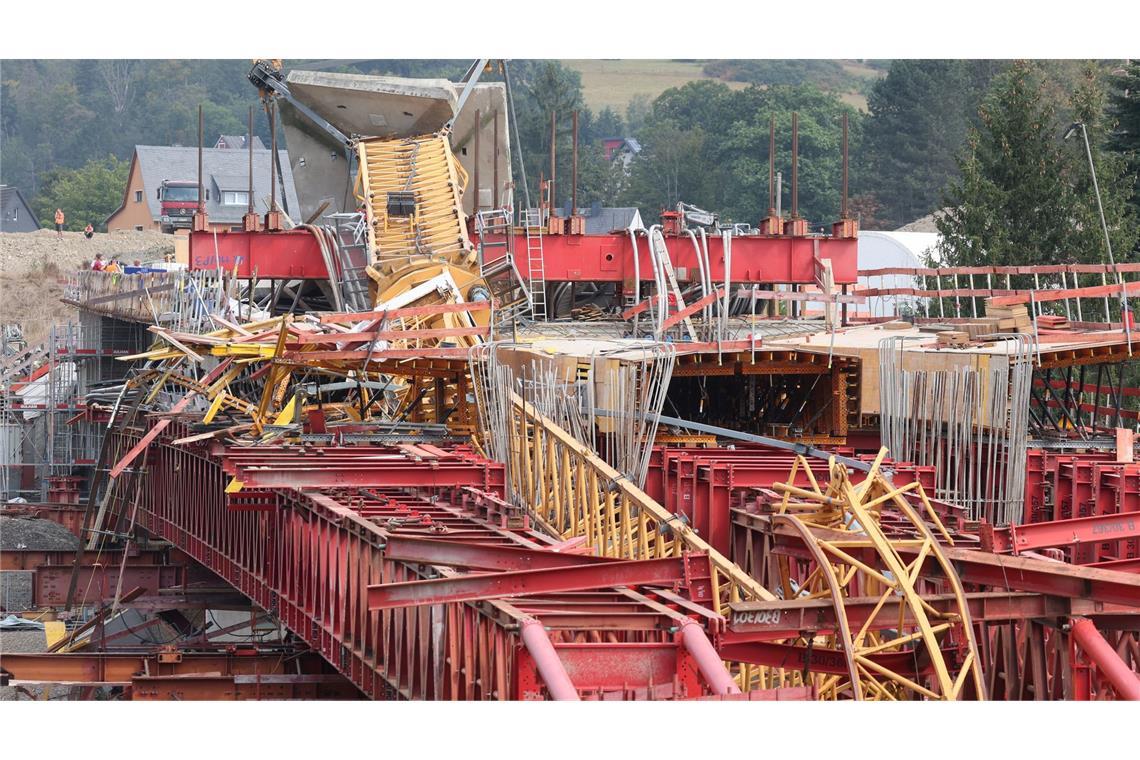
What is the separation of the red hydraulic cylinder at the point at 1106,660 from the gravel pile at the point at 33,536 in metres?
31.0

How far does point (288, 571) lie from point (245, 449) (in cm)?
333

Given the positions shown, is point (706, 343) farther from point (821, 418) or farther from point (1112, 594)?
point (1112, 594)

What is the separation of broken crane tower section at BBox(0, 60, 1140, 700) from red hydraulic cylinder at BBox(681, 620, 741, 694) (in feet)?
0.14

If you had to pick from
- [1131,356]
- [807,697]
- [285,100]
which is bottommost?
[807,697]

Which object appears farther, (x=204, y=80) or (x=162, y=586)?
(x=204, y=80)

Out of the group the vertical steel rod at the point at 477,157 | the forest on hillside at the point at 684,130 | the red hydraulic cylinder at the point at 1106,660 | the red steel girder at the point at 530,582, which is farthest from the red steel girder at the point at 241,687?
the forest on hillside at the point at 684,130

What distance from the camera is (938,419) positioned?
29.5m

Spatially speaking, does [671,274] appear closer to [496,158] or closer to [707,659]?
[496,158]

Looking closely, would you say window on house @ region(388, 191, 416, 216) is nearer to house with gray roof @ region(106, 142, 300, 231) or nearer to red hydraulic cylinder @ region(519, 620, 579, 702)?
red hydraulic cylinder @ region(519, 620, 579, 702)

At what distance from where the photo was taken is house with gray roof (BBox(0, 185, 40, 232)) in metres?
142

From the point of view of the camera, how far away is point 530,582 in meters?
17.8

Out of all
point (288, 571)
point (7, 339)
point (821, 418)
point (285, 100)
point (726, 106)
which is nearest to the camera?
point (288, 571)

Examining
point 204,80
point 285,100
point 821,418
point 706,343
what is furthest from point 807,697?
point 204,80

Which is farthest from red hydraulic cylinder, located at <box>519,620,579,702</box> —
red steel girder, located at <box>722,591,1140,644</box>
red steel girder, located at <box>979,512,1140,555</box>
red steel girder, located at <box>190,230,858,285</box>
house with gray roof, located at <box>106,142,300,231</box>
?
house with gray roof, located at <box>106,142,300,231</box>
